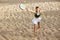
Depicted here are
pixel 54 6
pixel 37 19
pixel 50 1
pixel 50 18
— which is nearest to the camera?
pixel 37 19

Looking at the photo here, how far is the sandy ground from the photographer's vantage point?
8.99 meters

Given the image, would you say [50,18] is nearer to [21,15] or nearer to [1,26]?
[21,15]

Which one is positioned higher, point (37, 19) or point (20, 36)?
point (37, 19)

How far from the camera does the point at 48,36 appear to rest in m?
8.98

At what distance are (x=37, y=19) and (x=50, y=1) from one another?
582 cm

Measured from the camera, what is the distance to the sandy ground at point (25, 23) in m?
8.99

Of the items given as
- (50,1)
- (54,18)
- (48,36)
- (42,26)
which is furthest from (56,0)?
(48,36)

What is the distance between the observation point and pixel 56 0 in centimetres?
1455

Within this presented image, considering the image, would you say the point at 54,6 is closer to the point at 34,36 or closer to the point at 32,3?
the point at 32,3

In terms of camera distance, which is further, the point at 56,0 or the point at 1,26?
the point at 56,0

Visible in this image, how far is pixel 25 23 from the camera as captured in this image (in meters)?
10.5

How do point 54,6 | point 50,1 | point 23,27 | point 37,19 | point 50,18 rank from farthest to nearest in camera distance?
point 50,1
point 54,6
point 50,18
point 23,27
point 37,19

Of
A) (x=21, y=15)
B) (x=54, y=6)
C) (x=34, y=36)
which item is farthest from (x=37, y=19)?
(x=54, y=6)

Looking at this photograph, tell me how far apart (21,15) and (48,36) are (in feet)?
10.1
